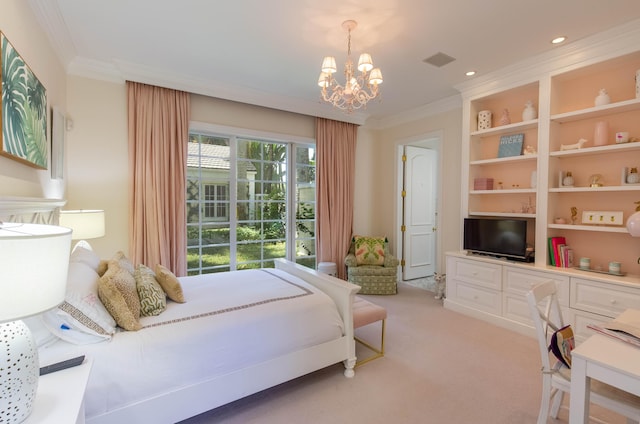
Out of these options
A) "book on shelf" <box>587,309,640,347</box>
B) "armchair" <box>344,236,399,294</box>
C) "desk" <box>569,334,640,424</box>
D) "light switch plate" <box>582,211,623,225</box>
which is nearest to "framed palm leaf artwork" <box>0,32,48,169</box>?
"desk" <box>569,334,640,424</box>

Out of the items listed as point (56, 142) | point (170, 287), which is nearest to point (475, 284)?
point (170, 287)

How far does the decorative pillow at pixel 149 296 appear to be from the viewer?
191 cm

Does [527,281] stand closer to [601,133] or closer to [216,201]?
[601,133]

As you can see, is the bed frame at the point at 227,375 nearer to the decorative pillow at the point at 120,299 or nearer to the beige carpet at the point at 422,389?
the beige carpet at the point at 422,389

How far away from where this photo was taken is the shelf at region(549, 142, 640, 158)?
2588 millimetres

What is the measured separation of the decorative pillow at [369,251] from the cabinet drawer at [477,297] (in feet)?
3.79

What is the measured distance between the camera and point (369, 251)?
15.2 feet

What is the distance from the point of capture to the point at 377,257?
460cm

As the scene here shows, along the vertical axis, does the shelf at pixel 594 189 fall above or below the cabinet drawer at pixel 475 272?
above

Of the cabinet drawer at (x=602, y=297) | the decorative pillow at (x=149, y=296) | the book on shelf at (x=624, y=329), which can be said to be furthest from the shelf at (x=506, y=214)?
the decorative pillow at (x=149, y=296)

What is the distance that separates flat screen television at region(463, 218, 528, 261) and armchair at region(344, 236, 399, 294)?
1153mm

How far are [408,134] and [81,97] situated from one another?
427cm

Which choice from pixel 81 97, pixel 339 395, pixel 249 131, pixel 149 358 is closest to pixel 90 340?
pixel 149 358

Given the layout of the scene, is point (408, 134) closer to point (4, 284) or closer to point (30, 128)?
point (30, 128)
